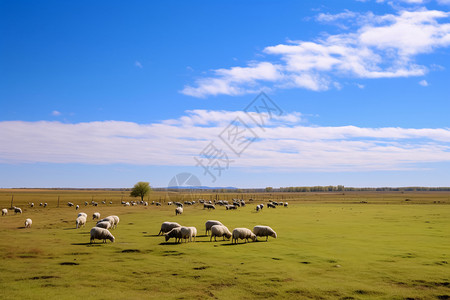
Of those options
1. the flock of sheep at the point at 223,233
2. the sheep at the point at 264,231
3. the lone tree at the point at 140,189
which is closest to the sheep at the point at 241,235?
the flock of sheep at the point at 223,233

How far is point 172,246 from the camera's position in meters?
20.5

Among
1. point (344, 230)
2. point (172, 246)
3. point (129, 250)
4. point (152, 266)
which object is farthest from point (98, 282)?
point (344, 230)

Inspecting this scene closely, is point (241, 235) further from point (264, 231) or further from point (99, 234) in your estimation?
point (99, 234)

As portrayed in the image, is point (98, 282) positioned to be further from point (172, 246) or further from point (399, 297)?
point (399, 297)

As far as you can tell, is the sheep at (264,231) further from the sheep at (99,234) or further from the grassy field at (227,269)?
the sheep at (99,234)

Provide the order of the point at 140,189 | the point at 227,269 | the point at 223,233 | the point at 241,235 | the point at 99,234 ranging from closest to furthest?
the point at 227,269
the point at 99,234
the point at 241,235
the point at 223,233
the point at 140,189

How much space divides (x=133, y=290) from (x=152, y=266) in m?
3.18

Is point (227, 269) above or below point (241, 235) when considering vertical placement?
below

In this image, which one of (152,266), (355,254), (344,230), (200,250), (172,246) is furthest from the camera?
(344,230)

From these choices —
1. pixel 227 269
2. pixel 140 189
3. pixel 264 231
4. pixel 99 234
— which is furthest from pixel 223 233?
pixel 140 189

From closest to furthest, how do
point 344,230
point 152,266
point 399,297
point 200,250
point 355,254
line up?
point 399,297, point 152,266, point 355,254, point 200,250, point 344,230

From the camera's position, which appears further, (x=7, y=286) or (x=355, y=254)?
(x=355, y=254)

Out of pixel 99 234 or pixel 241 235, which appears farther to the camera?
pixel 241 235

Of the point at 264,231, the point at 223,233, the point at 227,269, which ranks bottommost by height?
the point at 227,269
